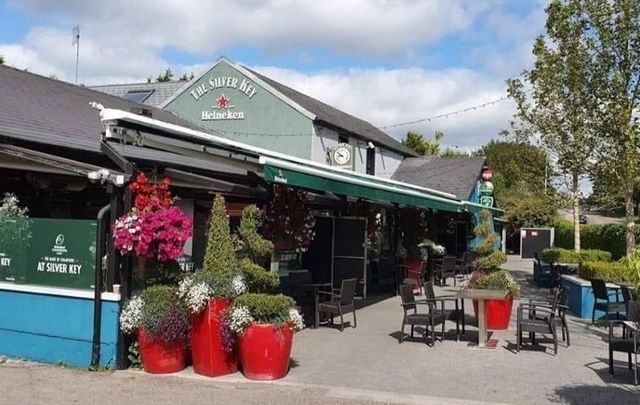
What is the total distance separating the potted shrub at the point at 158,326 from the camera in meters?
7.14

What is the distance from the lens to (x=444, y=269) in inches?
718

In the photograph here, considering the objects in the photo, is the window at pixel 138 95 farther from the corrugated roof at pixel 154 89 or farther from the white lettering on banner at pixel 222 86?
the white lettering on banner at pixel 222 86

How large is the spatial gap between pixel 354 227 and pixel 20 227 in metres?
8.19

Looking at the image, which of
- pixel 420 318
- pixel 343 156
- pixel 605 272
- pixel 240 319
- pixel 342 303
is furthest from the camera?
pixel 343 156

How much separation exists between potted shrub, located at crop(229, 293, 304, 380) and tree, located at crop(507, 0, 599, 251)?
1028 centimetres

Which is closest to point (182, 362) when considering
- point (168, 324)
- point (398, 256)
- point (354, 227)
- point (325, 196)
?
point (168, 324)

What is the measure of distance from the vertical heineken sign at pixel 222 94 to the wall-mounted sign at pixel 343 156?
12.5ft

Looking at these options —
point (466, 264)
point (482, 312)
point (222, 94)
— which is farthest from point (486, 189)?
point (482, 312)

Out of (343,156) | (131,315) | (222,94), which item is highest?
(222,94)

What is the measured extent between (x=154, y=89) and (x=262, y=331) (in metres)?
23.0

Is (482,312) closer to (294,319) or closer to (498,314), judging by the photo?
(498,314)

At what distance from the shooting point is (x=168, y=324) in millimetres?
7152

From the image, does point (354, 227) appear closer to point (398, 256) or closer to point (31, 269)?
point (398, 256)

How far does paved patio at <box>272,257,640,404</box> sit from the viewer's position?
688 cm
